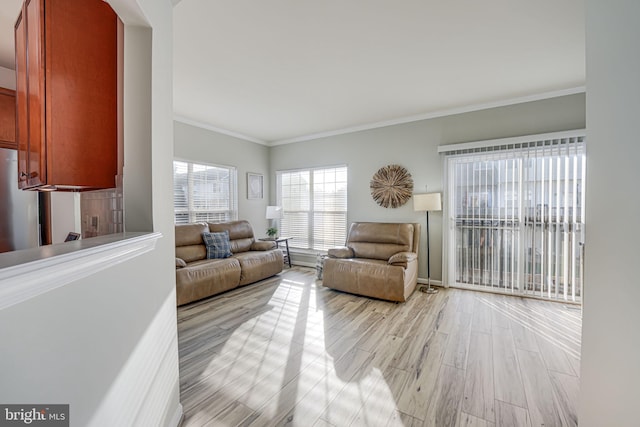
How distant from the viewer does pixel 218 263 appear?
3.87 metres

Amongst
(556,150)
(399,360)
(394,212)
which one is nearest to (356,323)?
(399,360)

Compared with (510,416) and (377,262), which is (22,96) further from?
(377,262)

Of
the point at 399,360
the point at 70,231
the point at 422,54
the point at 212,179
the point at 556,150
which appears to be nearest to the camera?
the point at 70,231

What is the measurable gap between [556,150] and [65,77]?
190 inches

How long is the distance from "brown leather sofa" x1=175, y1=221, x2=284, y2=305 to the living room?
2027 millimetres

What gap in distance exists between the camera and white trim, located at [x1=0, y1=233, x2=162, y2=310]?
1.60ft

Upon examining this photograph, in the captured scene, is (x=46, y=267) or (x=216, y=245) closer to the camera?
(x=46, y=267)

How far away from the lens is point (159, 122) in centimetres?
144

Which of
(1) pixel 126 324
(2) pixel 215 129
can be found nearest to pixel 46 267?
(1) pixel 126 324

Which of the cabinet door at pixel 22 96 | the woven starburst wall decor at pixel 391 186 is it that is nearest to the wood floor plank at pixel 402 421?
the cabinet door at pixel 22 96

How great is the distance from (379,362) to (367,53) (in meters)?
2.83

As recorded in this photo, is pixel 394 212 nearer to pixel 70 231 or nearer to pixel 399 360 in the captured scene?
pixel 399 360

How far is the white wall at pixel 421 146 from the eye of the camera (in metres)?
3.55
